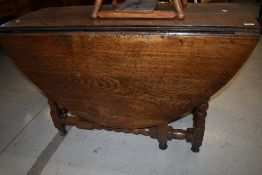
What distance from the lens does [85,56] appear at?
3.94 ft

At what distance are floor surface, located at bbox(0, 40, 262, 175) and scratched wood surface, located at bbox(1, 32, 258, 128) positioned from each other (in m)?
0.27

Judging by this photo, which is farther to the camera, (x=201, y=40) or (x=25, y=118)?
(x=25, y=118)

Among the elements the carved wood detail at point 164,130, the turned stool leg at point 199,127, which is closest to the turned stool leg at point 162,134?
the carved wood detail at point 164,130

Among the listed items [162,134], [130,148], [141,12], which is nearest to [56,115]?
[130,148]

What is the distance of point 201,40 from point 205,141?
0.86 m

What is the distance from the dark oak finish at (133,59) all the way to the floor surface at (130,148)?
20 centimetres

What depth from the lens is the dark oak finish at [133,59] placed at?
1072 mm

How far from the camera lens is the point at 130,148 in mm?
1631

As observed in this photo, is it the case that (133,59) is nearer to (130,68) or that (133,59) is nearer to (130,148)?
(130,68)

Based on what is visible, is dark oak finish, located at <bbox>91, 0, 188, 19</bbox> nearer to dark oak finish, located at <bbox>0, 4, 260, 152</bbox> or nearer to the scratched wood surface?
dark oak finish, located at <bbox>0, 4, 260, 152</bbox>

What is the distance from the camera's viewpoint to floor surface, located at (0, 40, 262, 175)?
1.48 meters

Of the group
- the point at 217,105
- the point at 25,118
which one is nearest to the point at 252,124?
the point at 217,105

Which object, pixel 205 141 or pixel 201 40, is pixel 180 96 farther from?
pixel 205 141

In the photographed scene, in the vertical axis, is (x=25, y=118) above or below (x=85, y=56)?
below
